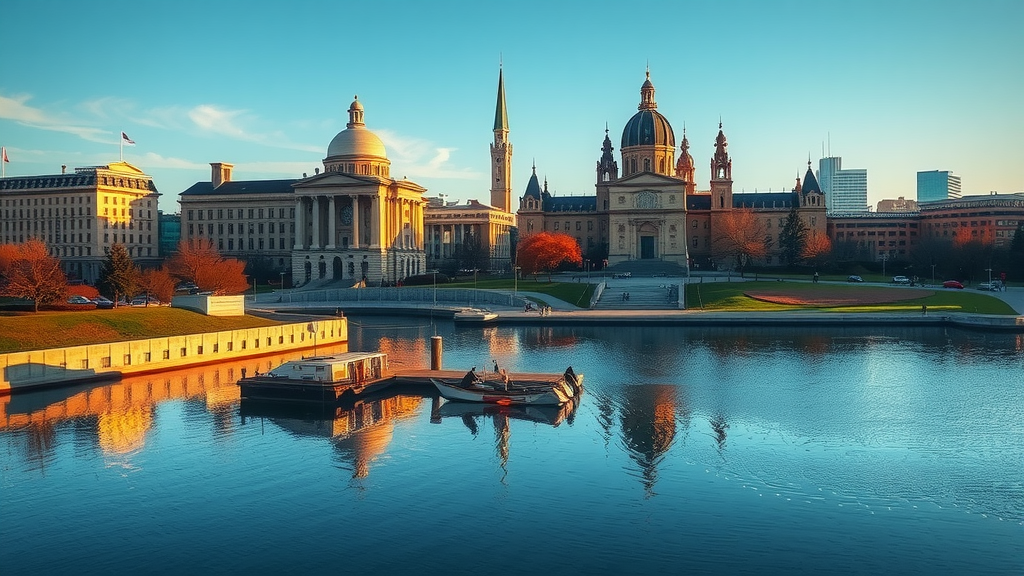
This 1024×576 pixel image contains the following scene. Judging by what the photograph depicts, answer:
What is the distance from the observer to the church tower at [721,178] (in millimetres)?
129500

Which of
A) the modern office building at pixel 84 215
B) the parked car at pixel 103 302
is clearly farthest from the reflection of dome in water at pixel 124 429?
the modern office building at pixel 84 215

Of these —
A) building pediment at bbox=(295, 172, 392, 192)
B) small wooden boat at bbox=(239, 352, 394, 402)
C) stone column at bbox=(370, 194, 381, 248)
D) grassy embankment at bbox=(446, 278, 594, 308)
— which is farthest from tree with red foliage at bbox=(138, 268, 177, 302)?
building pediment at bbox=(295, 172, 392, 192)

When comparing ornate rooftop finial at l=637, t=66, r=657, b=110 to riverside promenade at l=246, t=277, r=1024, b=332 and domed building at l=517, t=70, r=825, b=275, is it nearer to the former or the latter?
domed building at l=517, t=70, r=825, b=275

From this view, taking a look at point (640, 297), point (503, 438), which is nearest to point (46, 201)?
point (640, 297)

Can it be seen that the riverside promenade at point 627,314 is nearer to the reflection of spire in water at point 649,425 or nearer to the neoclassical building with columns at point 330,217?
the neoclassical building with columns at point 330,217

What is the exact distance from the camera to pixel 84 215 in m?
125

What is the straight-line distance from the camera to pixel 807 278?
329 feet

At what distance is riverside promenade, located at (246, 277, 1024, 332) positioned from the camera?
218 ft

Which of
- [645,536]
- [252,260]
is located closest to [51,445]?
[645,536]

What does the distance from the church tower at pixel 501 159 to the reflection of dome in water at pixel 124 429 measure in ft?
442

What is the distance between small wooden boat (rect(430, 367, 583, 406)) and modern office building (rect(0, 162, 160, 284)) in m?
98.8

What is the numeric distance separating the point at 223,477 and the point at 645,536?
42.8ft

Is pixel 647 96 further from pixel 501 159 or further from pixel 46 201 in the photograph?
pixel 46 201

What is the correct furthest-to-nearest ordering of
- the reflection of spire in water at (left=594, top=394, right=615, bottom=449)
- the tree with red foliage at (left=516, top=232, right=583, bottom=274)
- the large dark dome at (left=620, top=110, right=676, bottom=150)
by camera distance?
the large dark dome at (left=620, top=110, right=676, bottom=150)
the tree with red foliage at (left=516, top=232, right=583, bottom=274)
the reflection of spire in water at (left=594, top=394, right=615, bottom=449)
